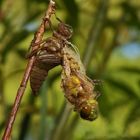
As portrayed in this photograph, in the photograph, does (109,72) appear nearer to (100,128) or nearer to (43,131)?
(100,128)

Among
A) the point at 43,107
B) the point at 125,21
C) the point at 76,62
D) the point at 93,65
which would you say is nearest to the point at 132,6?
the point at 125,21

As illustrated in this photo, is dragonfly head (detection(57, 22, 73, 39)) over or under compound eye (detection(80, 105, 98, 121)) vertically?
over

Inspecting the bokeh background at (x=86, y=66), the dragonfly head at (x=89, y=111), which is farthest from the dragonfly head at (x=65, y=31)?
the bokeh background at (x=86, y=66)

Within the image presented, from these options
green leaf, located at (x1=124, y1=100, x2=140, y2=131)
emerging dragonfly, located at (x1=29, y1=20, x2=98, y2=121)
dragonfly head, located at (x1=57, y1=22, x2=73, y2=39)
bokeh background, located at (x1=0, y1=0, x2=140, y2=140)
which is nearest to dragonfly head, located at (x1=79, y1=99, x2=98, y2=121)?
emerging dragonfly, located at (x1=29, y1=20, x2=98, y2=121)

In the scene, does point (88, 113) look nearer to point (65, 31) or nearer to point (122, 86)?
point (65, 31)

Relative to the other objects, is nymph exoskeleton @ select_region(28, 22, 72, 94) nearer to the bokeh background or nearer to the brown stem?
the brown stem

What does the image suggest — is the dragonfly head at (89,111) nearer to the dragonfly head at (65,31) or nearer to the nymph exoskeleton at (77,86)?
the nymph exoskeleton at (77,86)

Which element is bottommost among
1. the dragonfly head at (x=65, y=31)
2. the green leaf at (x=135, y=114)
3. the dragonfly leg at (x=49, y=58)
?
the dragonfly leg at (x=49, y=58)

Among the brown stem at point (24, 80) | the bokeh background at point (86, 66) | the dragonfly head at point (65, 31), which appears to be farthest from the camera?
the bokeh background at point (86, 66)
